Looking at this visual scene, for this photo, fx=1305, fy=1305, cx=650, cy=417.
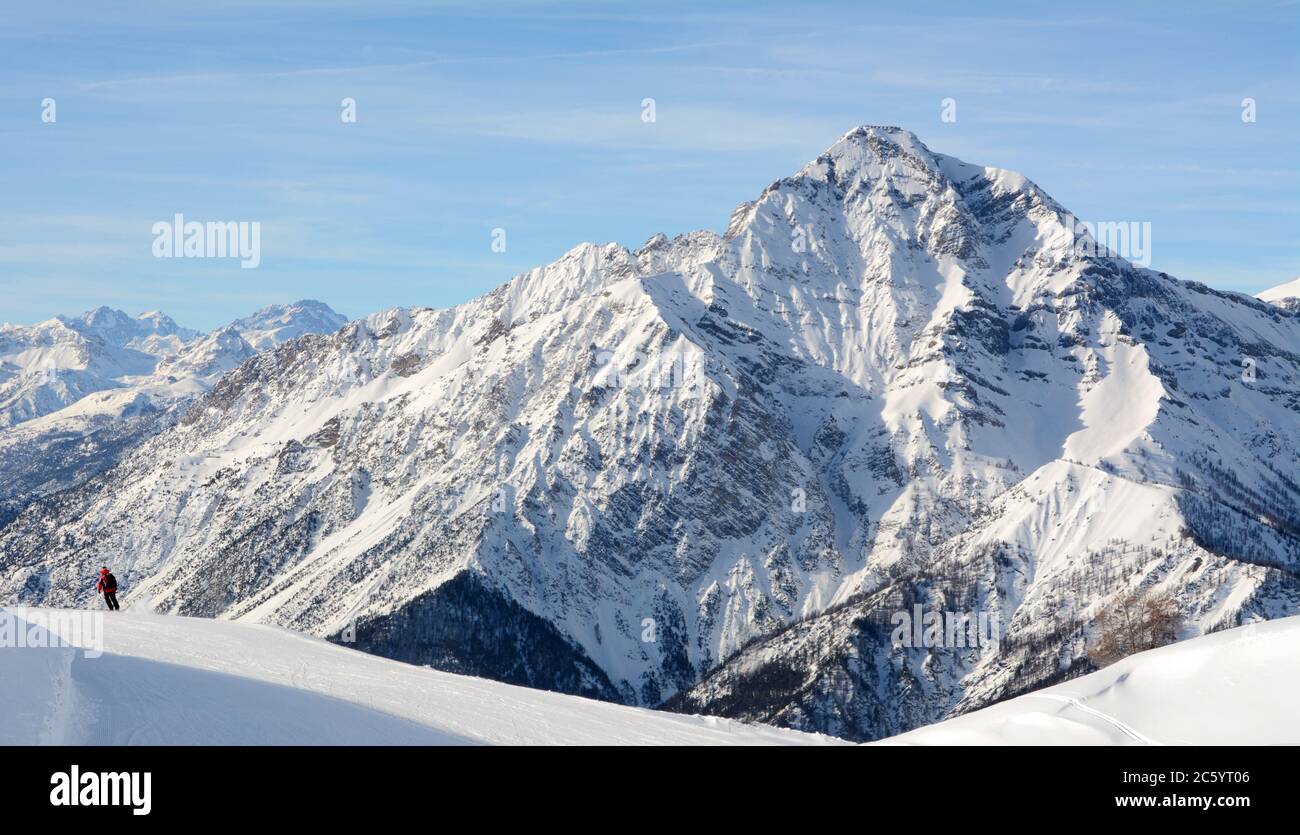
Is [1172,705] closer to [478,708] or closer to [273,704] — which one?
[478,708]

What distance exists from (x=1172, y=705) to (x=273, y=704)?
18.2 m

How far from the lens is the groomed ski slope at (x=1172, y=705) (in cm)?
2469

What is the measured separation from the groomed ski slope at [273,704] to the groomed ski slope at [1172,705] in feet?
16.5

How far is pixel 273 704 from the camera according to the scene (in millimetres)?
26516

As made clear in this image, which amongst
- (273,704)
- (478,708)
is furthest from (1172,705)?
(273,704)

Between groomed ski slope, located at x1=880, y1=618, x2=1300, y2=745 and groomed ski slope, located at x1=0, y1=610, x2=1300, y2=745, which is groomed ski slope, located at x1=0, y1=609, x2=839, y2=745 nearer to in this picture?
groomed ski slope, located at x1=0, y1=610, x2=1300, y2=745

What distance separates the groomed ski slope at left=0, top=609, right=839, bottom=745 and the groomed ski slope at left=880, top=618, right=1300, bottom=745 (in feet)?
16.5

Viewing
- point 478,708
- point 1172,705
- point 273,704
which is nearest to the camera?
point 1172,705

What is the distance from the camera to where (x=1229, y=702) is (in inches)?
1006

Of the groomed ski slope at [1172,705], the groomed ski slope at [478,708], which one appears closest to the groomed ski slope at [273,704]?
the groomed ski slope at [478,708]

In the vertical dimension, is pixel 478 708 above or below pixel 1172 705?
below

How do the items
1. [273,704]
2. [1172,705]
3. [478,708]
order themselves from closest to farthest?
[1172,705] < [273,704] < [478,708]
